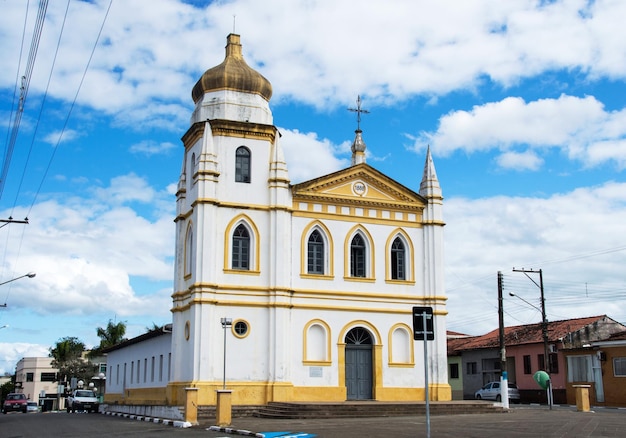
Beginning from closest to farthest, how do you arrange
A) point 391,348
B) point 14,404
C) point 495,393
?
1. point 391,348
2. point 495,393
3. point 14,404

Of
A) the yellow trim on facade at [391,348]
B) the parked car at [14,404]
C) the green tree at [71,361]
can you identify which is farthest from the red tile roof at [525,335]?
the green tree at [71,361]

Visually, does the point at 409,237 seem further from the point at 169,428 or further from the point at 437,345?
the point at 169,428

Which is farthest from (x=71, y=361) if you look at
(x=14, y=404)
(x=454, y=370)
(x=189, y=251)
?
(x=189, y=251)

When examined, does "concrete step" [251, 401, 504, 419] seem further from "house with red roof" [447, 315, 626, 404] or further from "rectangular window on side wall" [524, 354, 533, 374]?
"rectangular window on side wall" [524, 354, 533, 374]

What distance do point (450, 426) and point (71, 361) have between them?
67.4m

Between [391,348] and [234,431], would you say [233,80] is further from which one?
[234,431]

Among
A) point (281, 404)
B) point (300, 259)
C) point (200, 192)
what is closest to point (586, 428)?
point (281, 404)

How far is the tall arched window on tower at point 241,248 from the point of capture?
103ft

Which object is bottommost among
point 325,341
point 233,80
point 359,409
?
point 359,409

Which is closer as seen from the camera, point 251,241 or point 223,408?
point 223,408

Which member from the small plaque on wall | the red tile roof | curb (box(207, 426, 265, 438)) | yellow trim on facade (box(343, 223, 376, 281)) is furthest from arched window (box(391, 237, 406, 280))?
the red tile roof

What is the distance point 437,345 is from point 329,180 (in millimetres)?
8397

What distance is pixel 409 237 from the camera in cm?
3425

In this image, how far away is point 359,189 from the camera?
111ft
